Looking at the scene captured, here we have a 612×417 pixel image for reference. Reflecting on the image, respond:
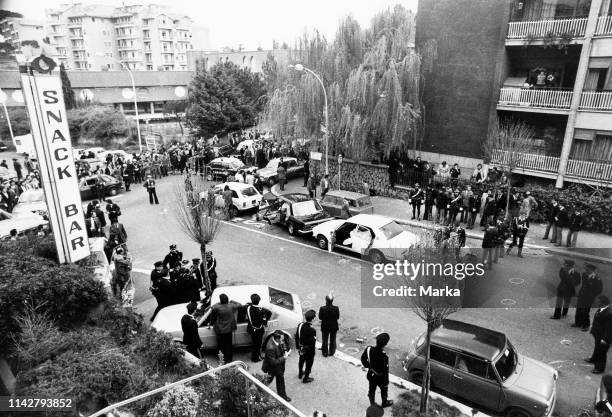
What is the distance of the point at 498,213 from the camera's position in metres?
17.2

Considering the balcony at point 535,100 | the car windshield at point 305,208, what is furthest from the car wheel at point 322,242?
the balcony at point 535,100

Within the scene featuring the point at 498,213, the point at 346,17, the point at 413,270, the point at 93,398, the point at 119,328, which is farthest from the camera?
the point at 346,17

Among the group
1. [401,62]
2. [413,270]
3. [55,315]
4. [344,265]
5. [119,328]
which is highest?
[401,62]

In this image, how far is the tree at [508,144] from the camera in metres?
17.7

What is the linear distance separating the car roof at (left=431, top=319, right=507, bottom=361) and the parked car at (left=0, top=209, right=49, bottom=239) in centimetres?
1419

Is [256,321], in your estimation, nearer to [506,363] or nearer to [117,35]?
[506,363]

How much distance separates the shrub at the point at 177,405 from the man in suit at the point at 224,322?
8.53ft

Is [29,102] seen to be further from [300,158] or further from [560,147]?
[560,147]

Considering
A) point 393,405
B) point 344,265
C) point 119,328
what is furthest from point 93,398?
point 344,265

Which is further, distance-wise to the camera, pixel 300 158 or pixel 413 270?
pixel 300 158

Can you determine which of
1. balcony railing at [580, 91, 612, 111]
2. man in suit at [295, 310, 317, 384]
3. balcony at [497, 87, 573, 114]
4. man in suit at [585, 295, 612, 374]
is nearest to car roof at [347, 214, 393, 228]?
man in suit at [295, 310, 317, 384]

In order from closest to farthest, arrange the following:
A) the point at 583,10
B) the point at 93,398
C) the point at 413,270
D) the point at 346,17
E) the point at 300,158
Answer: the point at 93,398
the point at 413,270
the point at 583,10
the point at 346,17
the point at 300,158

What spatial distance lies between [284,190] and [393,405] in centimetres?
1720

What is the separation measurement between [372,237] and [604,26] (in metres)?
14.2
